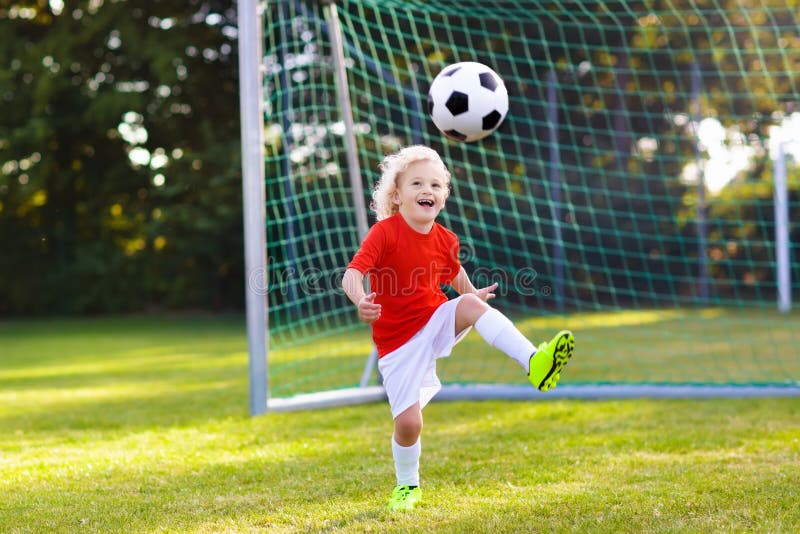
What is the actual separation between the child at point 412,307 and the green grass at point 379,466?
32cm

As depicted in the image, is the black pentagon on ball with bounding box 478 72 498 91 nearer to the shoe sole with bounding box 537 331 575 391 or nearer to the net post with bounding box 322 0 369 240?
the shoe sole with bounding box 537 331 575 391

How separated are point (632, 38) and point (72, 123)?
11292mm

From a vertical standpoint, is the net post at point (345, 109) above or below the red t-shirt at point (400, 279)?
above

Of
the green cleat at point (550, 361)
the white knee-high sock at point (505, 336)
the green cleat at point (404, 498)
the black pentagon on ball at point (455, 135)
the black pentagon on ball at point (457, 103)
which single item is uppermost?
the black pentagon on ball at point (457, 103)

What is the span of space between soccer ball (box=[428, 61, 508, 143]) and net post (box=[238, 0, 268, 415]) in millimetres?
1779

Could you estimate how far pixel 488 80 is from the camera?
3.79 m

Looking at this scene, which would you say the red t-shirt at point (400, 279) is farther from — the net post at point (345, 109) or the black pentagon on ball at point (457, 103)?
the net post at point (345, 109)

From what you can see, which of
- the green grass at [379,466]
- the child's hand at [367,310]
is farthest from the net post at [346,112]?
the child's hand at [367,310]

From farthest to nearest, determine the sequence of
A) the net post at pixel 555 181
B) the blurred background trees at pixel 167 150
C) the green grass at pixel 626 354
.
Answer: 1. the blurred background trees at pixel 167 150
2. the net post at pixel 555 181
3. the green grass at pixel 626 354

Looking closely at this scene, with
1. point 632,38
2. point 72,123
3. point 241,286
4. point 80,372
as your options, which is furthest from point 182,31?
point 80,372

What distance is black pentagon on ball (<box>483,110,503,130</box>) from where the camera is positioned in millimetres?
3773

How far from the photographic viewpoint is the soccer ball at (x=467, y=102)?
3.74 m

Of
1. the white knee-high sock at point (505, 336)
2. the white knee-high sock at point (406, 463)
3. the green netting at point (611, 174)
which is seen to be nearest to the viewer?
the white knee-high sock at point (505, 336)

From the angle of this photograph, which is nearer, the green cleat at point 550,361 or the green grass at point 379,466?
the green cleat at point 550,361
